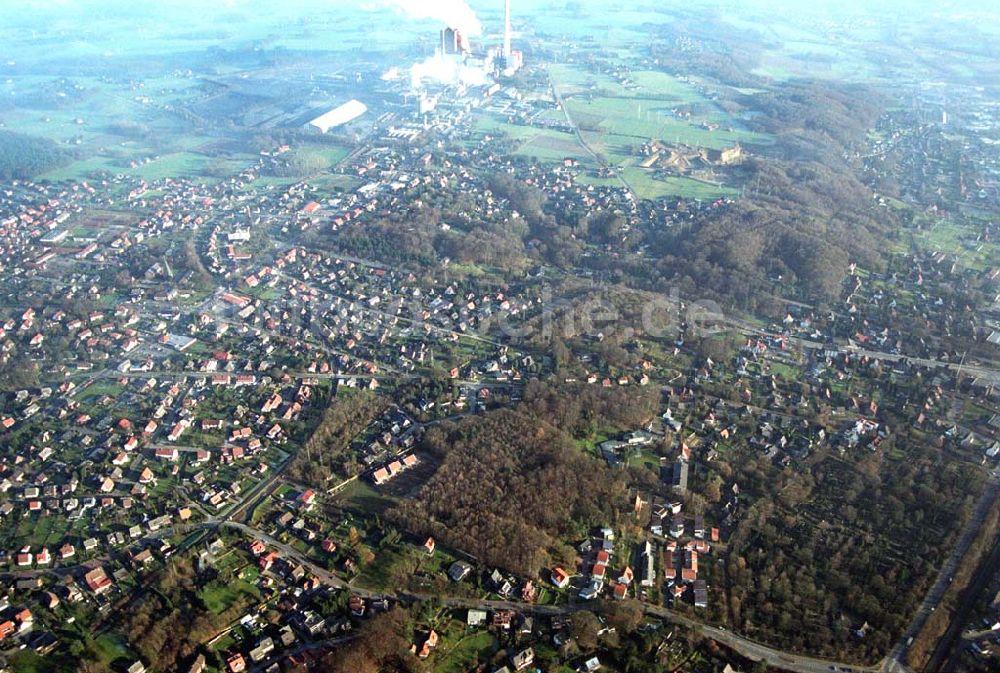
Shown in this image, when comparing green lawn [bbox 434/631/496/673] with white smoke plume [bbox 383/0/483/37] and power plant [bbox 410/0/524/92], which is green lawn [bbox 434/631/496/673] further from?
white smoke plume [bbox 383/0/483/37]

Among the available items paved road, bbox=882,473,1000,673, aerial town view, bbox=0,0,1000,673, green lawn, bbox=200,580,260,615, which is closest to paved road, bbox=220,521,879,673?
aerial town view, bbox=0,0,1000,673

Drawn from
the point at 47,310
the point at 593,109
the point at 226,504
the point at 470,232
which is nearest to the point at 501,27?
the point at 593,109

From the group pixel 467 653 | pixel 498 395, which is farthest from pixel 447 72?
pixel 467 653

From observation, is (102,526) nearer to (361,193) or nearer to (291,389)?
(291,389)

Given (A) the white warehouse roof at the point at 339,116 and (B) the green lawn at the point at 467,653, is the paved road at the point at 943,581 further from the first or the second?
(A) the white warehouse roof at the point at 339,116

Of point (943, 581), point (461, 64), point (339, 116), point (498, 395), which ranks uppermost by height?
point (461, 64)

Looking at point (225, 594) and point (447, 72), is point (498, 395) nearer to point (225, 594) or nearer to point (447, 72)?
point (225, 594)
